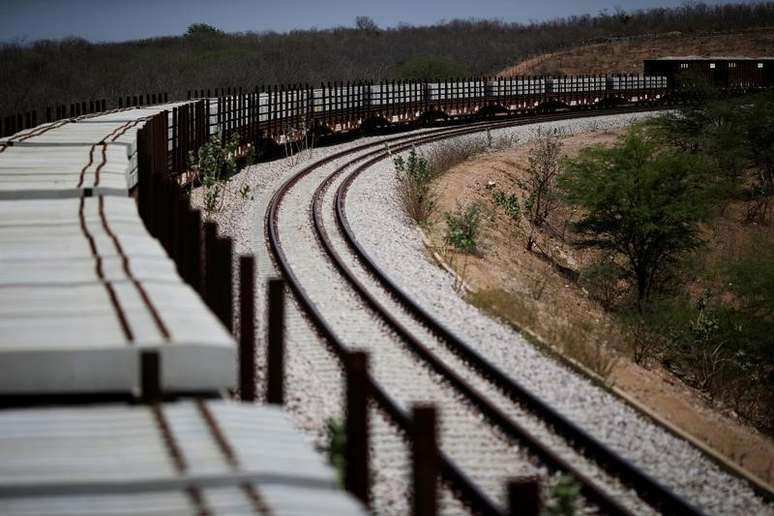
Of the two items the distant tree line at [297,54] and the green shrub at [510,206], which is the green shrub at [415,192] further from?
the distant tree line at [297,54]

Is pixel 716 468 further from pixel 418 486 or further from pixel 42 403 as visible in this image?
pixel 42 403

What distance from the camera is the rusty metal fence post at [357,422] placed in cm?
506

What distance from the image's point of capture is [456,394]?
32.5 feet

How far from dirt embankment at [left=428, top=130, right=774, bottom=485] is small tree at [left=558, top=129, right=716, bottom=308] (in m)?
1.25

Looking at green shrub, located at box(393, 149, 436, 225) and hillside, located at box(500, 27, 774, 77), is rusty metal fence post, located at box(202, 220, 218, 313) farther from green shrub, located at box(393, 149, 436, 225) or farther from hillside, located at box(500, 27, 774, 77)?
hillside, located at box(500, 27, 774, 77)

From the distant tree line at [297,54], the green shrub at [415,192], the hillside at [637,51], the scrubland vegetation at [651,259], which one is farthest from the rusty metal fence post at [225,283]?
the hillside at [637,51]

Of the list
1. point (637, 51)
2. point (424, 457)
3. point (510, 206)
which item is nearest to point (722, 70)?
point (510, 206)

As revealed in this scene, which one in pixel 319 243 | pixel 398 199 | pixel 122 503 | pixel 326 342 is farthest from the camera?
pixel 398 199

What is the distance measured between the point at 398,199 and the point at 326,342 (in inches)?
450

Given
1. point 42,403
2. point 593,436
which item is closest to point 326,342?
point 593,436

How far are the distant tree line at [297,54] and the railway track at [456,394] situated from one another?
3508cm

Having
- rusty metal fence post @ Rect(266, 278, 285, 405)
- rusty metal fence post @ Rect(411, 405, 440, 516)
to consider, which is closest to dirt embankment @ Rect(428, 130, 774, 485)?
rusty metal fence post @ Rect(266, 278, 285, 405)

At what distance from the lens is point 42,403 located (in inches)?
181

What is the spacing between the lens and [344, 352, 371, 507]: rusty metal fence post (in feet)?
16.6
